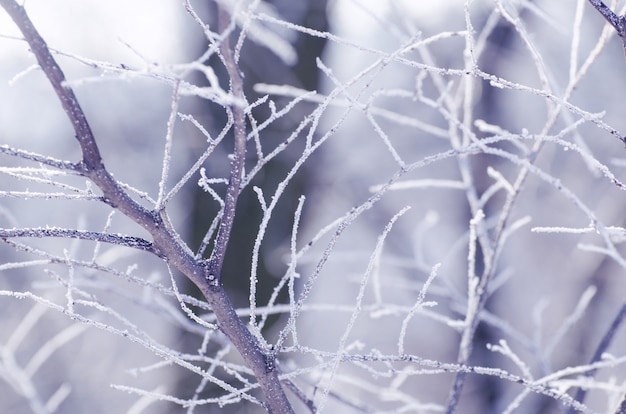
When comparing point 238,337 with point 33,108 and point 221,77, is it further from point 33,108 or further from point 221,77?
point 33,108

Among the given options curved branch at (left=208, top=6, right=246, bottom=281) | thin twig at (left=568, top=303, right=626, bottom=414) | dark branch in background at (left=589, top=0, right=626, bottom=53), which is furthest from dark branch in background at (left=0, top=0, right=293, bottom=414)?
thin twig at (left=568, top=303, right=626, bottom=414)

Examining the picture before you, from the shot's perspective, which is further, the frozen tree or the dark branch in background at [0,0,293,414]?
the frozen tree

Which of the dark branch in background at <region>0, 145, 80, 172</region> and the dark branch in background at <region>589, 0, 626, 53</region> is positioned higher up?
the dark branch in background at <region>589, 0, 626, 53</region>

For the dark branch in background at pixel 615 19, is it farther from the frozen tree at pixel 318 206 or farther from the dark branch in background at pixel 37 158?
the dark branch in background at pixel 37 158

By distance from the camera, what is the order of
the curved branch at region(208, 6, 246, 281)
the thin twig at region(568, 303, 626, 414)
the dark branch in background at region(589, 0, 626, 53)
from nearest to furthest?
the curved branch at region(208, 6, 246, 281) → the dark branch in background at region(589, 0, 626, 53) → the thin twig at region(568, 303, 626, 414)

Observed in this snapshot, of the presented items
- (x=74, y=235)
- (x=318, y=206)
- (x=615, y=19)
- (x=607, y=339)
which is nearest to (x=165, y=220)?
(x=74, y=235)

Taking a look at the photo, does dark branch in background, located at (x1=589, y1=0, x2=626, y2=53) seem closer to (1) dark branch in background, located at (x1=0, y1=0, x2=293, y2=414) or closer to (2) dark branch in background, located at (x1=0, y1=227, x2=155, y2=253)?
(1) dark branch in background, located at (x1=0, y1=0, x2=293, y2=414)

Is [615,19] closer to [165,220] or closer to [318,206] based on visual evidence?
[165,220]

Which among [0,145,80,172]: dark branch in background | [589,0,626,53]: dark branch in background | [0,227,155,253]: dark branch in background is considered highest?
[589,0,626,53]: dark branch in background

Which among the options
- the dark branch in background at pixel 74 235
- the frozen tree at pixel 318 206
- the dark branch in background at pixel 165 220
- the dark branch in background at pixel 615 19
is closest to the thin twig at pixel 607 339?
the frozen tree at pixel 318 206
